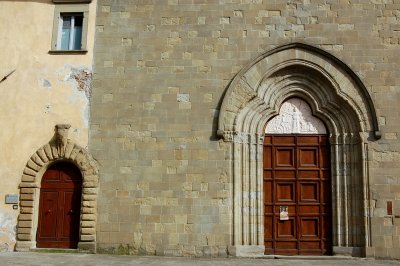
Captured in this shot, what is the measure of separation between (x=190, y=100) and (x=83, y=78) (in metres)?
2.72

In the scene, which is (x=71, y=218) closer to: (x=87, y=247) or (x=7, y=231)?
(x=87, y=247)

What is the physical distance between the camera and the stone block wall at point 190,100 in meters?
10.5

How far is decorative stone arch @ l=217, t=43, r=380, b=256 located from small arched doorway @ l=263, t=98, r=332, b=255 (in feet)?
0.68

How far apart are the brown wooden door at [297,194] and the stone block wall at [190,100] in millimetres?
1042

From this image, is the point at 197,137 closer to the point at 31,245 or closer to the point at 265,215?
the point at 265,215

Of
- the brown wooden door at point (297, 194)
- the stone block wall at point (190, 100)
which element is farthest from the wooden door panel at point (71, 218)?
the brown wooden door at point (297, 194)

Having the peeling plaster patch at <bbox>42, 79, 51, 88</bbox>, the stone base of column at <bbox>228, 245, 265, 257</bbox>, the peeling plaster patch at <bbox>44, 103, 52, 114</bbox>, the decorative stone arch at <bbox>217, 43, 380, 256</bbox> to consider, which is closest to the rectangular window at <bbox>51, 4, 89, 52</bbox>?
the peeling plaster patch at <bbox>42, 79, 51, 88</bbox>

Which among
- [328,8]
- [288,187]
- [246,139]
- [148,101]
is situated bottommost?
[288,187]

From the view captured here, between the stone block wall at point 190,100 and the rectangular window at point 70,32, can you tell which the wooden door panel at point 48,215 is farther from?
the rectangular window at point 70,32

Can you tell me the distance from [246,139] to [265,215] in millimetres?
1855

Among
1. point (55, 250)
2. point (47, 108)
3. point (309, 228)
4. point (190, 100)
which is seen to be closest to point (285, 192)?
point (309, 228)

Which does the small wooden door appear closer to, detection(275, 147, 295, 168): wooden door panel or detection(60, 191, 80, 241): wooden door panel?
detection(60, 191, 80, 241): wooden door panel

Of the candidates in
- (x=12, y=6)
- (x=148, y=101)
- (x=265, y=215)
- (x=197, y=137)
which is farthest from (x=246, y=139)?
(x=12, y=6)

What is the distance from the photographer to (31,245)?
424 inches
